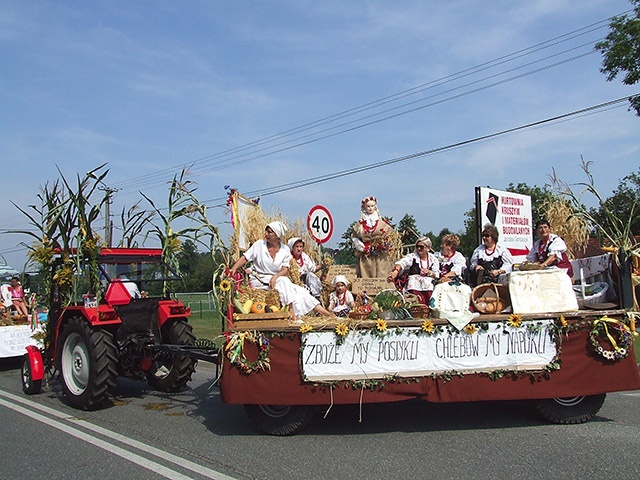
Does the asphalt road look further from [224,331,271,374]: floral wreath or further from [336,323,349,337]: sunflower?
[336,323,349,337]: sunflower

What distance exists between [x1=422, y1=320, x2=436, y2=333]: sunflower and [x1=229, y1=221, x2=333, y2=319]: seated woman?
1588mm

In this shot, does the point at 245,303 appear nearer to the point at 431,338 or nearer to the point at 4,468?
the point at 431,338

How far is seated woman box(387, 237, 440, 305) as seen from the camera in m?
7.55

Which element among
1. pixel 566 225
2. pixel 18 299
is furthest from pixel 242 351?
pixel 18 299

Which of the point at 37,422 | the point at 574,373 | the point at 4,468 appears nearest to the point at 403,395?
the point at 574,373

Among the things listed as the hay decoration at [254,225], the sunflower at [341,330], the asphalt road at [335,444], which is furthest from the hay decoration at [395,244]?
the sunflower at [341,330]

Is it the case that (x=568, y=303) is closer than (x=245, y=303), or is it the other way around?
(x=568, y=303)

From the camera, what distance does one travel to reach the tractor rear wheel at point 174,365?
8.05 meters

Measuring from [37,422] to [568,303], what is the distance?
588cm

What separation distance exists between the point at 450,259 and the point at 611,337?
102 inches

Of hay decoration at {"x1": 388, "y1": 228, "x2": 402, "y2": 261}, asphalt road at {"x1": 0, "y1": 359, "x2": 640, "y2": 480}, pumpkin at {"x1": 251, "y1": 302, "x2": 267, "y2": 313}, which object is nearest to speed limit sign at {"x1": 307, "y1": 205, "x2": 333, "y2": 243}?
hay decoration at {"x1": 388, "y1": 228, "x2": 402, "y2": 261}

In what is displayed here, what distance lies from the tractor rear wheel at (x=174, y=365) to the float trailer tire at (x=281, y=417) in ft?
7.81

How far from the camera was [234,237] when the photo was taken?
321 inches

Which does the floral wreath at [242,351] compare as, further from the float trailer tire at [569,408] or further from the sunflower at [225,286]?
the float trailer tire at [569,408]
